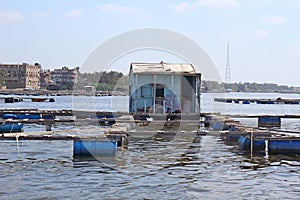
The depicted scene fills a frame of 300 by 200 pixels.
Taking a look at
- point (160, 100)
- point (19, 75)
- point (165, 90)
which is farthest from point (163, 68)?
point (19, 75)

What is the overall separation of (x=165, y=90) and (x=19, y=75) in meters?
156

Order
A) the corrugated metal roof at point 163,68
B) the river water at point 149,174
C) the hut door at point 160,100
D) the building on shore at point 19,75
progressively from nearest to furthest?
1. the river water at point 149,174
2. the corrugated metal roof at point 163,68
3. the hut door at point 160,100
4. the building on shore at point 19,75

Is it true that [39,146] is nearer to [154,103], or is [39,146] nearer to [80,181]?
[80,181]

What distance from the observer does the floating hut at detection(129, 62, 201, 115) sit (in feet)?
108

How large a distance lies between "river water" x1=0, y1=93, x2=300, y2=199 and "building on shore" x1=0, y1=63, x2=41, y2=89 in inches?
6352

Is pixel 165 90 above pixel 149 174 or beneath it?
above

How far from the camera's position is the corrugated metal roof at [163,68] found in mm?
33188

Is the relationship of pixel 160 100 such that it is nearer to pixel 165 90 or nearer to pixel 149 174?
pixel 165 90

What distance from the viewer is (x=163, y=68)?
113ft

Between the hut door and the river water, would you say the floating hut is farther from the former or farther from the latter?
the river water

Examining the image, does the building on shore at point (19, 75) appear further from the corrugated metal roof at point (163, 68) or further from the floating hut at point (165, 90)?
the floating hut at point (165, 90)

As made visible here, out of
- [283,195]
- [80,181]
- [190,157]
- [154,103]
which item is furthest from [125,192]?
[154,103]

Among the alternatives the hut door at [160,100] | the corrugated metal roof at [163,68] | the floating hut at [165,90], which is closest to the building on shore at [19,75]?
the corrugated metal roof at [163,68]

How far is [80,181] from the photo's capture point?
15227 mm
